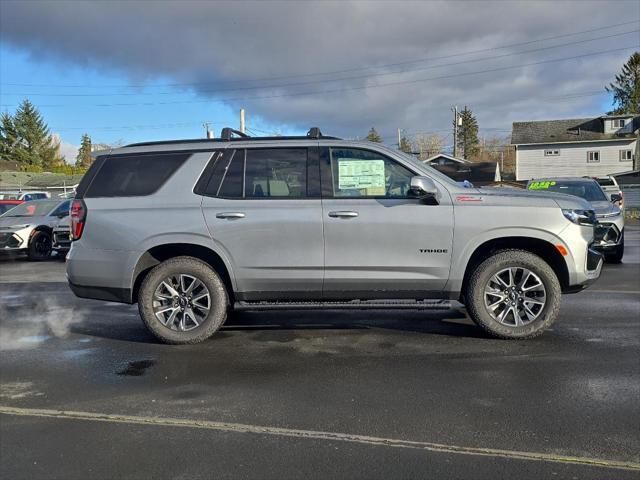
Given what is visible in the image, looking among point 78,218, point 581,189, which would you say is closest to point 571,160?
point 581,189

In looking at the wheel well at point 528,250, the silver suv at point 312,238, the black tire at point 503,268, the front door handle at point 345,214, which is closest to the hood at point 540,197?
the silver suv at point 312,238

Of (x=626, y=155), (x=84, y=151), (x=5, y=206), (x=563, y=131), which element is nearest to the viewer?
(x=5, y=206)

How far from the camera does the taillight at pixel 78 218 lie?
5.61 metres

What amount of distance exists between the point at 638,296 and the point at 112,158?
706cm

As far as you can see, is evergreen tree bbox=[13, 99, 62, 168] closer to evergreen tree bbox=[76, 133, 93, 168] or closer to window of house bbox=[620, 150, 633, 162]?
evergreen tree bbox=[76, 133, 93, 168]

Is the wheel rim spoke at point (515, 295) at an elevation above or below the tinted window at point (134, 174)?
below

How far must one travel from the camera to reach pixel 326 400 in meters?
4.17

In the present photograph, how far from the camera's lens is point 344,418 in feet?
12.6

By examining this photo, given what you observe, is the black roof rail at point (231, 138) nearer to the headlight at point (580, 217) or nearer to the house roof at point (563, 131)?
the headlight at point (580, 217)

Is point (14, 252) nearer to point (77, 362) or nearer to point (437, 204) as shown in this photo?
point (77, 362)

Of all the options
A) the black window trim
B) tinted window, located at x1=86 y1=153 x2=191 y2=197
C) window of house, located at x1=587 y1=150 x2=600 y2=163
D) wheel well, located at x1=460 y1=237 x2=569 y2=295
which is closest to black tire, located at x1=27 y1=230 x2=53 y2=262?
tinted window, located at x1=86 y1=153 x2=191 y2=197

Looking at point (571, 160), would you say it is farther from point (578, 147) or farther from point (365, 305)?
point (365, 305)

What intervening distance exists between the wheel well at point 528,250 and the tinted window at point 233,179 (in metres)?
2.42

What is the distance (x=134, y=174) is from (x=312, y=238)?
1.96 meters
